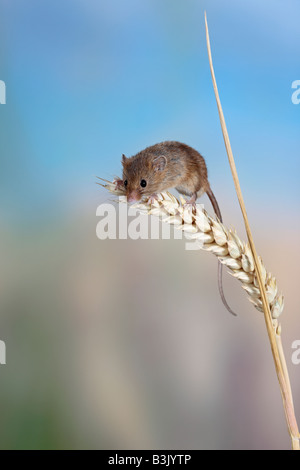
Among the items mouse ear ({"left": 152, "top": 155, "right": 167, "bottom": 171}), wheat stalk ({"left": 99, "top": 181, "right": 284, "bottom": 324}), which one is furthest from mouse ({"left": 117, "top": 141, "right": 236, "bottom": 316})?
wheat stalk ({"left": 99, "top": 181, "right": 284, "bottom": 324})

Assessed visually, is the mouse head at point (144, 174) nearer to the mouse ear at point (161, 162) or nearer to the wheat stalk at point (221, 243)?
the mouse ear at point (161, 162)

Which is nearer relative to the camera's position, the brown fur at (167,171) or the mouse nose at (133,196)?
the mouse nose at (133,196)

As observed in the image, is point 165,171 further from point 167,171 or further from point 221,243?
point 221,243

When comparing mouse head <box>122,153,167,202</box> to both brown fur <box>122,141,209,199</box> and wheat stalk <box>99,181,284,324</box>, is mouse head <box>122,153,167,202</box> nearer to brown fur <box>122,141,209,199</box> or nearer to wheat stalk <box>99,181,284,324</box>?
brown fur <box>122,141,209,199</box>

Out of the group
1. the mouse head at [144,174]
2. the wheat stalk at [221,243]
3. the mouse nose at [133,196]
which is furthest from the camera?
the mouse head at [144,174]

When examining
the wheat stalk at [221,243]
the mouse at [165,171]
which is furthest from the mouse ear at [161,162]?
the wheat stalk at [221,243]

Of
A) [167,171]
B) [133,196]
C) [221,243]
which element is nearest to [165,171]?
[167,171]

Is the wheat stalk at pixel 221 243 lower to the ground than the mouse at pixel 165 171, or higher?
lower

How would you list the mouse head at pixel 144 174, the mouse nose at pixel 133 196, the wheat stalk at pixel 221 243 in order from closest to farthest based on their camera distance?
the wheat stalk at pixel 221 243, the mouse nose at pixel 133 196, the mouse head at pixel 144 174
